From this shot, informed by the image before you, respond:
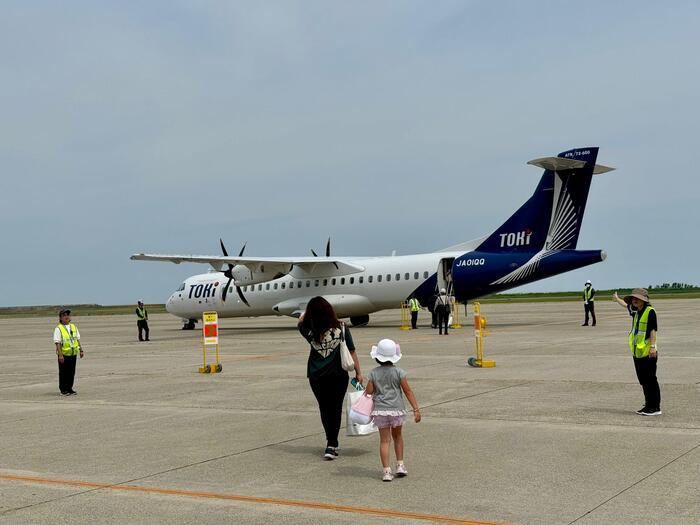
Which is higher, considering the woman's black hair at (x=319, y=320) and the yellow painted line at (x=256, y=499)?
the woman's black hair at (x=319, y=320)

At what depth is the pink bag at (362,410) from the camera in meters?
8.45

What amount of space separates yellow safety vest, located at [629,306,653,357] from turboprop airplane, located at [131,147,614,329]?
2031 centimetres

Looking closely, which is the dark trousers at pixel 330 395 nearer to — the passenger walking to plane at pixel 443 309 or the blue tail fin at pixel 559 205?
the passenger walking to plane at pixel 443 309

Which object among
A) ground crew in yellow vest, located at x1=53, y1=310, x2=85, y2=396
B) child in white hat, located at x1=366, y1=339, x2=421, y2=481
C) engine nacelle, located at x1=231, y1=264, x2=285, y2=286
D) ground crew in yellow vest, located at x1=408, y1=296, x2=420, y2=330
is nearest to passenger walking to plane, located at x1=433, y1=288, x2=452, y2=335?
ground crew in yellow vest, located at x1=408, y1=296, x2=420, y2=330

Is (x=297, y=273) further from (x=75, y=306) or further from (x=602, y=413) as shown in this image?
(x=75, y=306)

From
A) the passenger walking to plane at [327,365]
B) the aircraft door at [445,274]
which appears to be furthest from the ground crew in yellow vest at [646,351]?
the aircraft door at [445,274]

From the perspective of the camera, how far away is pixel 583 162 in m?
31.2

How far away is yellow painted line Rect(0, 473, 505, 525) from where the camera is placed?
254 inches

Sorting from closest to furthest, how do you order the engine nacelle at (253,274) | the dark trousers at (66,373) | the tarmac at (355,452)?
the tarmac at (355,452), the dark trousers at (66,373), the engine nacelle at (253,274)

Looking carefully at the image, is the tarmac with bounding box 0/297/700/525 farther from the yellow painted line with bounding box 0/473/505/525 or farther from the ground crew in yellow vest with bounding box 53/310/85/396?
the ground crew in yellow vest with bounding box 53/310/85/396

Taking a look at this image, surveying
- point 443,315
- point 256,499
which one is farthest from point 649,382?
point 443,315

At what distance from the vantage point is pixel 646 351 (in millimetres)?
10961

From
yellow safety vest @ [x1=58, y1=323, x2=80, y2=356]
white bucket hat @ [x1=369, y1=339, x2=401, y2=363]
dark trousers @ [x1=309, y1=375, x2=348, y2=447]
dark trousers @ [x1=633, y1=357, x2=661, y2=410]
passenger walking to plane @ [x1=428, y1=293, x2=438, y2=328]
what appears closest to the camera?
white bucket hat @ [x1=369, y1=339, x2=401, y2=363]

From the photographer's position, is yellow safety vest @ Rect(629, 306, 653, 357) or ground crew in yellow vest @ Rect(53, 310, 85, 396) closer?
yellow safety vest @ Rect(629, 306, 653, 357)
